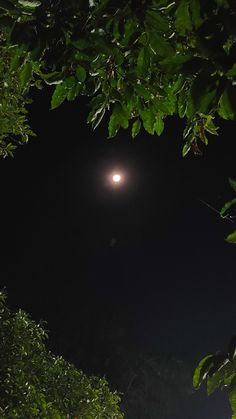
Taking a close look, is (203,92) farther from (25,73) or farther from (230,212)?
(25,73)

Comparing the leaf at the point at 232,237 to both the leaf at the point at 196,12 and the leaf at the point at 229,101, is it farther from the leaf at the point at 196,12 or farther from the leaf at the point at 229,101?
the leaf at the point at 196,12

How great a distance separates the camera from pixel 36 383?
1155 centimetres

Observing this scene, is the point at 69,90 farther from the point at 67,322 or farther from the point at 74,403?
the point at 67,322

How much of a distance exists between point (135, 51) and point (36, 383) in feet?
37.7

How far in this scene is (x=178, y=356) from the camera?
67188 mm

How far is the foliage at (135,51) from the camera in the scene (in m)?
1.42

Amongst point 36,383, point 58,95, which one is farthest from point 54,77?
point 36,383

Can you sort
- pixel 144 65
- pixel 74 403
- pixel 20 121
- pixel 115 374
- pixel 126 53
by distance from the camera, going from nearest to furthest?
pixel 144 65
pixel 126 53
pixel 20 121
pixel 74 403
pixel 115 374

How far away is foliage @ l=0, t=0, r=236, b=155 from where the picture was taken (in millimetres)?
1415

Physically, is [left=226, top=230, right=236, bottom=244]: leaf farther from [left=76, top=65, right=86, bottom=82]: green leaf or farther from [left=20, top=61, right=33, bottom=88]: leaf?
[left=20, top=61, right=33, bottom=88]: leaf

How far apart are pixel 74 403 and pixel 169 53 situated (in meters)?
12.6

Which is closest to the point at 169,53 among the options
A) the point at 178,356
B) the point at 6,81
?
the point at 6,81

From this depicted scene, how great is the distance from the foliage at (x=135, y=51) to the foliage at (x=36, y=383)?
8675 mm

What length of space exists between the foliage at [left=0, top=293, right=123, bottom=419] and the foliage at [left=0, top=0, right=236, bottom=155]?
8.68 m
